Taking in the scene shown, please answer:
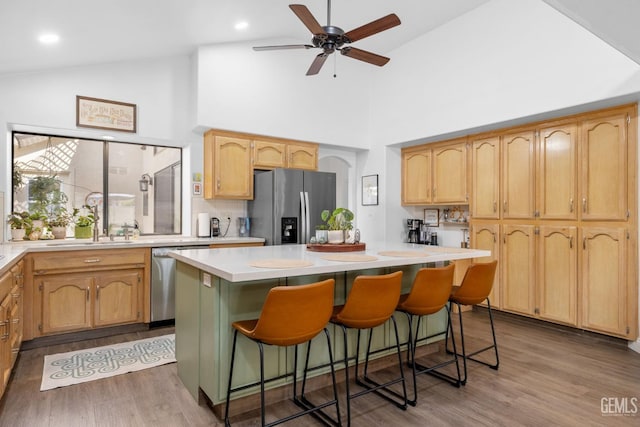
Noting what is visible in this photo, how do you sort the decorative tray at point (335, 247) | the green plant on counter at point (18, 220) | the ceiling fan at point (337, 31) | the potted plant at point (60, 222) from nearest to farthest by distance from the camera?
the ceiling fan at point (337, 31) < the decorative tray at point (335, 247) < the green plant on counter at point (18, 220) < the potted plant at point (60, 222)

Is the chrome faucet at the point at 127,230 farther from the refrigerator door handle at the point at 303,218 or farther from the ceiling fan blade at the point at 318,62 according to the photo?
the ceiling fan blade at the point at 318,62

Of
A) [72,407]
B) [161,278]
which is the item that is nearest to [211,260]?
[72,407]

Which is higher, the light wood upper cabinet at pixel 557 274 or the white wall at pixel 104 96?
the white wall at pixel 104 96

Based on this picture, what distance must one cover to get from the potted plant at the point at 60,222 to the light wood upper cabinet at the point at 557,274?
5000 millimetres

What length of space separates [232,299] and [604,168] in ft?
11.6

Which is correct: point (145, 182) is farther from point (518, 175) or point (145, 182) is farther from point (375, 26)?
point (518, 175)

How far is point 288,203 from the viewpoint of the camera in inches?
181

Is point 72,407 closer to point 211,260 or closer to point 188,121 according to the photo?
point 211,260

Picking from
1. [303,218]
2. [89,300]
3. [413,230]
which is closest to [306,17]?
[303,218]

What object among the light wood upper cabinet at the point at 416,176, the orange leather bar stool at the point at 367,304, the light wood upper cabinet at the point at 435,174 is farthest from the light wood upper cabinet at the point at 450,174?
the orange leather bar stool at the point at 367,304

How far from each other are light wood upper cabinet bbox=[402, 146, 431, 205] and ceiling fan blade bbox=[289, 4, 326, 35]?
2.98 metres

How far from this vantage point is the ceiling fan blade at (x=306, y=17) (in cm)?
242

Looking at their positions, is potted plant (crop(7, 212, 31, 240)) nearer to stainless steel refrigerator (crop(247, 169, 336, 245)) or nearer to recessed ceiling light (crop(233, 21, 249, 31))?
stainless steel refrigerator (crop(247, 169, 336, 245))

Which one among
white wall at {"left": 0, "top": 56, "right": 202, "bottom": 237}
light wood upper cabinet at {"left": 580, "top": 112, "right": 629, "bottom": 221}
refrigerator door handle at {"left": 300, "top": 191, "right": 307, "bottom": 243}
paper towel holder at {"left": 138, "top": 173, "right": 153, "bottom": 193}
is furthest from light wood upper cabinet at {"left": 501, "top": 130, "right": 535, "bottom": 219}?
paper towel holder at {"left": 138, "top": 173, "right": 153, "bottom": 193}
